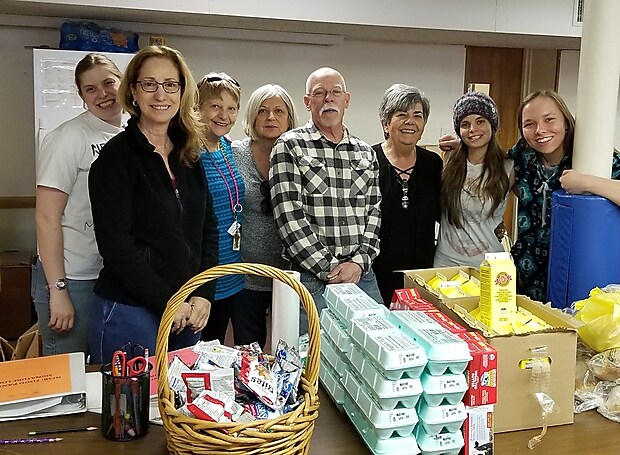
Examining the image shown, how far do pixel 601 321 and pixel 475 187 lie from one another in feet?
3.62

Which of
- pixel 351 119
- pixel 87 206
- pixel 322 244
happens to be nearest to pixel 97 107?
pixel 87 206

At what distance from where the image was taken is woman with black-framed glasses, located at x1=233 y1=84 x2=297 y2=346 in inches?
99.0

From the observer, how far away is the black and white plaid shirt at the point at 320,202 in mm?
2287

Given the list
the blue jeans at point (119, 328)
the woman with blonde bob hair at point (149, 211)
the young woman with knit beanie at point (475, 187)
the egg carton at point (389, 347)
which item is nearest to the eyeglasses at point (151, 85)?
the woman with blonde bob hair at point (149, 211)

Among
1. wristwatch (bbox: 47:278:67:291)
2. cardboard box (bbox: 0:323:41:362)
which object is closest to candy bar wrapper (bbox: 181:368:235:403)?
wristwatch (bbox: 47:278:67:291)

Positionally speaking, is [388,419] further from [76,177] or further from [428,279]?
[76,177]

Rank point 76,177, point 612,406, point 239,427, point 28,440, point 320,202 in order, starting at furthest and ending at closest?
1. point 320,202
2. point 76,177
3. point 612,406
4. point 28,440
5. point 239,427

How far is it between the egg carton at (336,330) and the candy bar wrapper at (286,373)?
17 cm

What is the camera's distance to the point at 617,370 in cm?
147

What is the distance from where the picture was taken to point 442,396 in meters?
1.15

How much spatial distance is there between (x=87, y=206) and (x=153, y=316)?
492mm

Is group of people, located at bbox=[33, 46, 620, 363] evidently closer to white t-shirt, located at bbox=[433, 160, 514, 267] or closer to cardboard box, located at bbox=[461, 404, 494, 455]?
white t-shirt, located at bbox=[433, 160, 514, 267]

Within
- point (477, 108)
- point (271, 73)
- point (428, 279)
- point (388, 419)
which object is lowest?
point (388, 419)

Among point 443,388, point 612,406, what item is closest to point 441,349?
point 443,388
